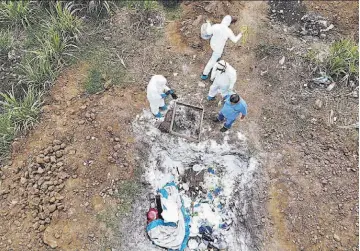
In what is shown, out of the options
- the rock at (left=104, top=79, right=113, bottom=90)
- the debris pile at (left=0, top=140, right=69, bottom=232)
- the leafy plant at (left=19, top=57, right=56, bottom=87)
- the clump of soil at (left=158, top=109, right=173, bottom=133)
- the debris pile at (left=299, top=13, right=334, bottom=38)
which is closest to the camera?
the debris pile at (left=0, top=140, right=69, bottom=232)

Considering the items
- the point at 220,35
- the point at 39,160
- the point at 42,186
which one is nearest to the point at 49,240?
the point at 42,186

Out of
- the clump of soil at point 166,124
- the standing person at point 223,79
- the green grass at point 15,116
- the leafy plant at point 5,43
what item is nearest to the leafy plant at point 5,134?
the green grass at point 15,116

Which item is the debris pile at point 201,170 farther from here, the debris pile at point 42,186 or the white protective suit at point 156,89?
the debris pile at point 42,186

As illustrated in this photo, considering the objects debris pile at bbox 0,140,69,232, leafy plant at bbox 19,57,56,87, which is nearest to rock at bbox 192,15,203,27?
leafy plant at bbox 19,57,56,87

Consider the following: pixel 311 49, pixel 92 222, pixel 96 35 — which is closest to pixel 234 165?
pixel 92 222

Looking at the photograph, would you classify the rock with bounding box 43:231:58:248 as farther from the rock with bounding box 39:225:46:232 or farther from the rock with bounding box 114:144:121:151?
the rock with bounding box 114:144:121:151

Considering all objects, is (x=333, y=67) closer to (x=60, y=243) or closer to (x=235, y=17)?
(x=235, y=17)

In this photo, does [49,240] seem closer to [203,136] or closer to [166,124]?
[166,124]
